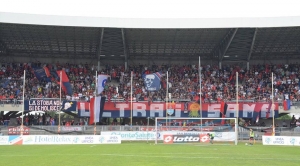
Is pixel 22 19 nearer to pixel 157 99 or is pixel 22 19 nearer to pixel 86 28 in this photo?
pixel 86 28

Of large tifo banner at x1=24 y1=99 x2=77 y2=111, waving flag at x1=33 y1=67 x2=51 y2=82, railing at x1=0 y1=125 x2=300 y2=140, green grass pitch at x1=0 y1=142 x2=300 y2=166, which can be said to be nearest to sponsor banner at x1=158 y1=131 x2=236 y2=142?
railing at x1=0 y1=125 x2=300 y2=140

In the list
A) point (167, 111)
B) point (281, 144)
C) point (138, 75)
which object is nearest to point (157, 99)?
point (167, 111)

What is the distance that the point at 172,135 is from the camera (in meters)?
40.8

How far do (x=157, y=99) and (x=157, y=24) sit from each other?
989 centimetres

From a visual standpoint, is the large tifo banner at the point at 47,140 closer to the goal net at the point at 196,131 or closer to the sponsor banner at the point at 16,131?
the sponsor banner at the point at 16,131

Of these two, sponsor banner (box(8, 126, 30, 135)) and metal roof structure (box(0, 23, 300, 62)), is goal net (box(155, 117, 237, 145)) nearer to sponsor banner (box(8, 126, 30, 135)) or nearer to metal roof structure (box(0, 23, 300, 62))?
metal roof structure (box(0, 23, 300, 62))

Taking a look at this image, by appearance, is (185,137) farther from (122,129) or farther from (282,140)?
(282,140)

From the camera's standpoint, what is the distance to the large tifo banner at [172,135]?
40875 mm

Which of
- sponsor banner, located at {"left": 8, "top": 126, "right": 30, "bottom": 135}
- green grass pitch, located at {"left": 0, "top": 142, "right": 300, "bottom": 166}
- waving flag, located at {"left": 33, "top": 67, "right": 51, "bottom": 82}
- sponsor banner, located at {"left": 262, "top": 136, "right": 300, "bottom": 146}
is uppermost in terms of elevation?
waving flag, located at {"left": 33, "top": 67, "right": 51, "bottom": 82}

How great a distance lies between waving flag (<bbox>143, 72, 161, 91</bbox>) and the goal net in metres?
9.32

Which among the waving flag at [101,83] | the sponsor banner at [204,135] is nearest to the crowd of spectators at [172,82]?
the waving flag at [101,83]

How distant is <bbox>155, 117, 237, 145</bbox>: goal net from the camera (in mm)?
40906

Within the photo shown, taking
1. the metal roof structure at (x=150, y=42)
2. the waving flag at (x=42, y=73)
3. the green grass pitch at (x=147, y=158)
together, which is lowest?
the green grass pitch at (x=147, y=158)

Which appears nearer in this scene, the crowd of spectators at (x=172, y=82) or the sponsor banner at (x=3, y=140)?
the sponsor banner at (x=3, y=140)
